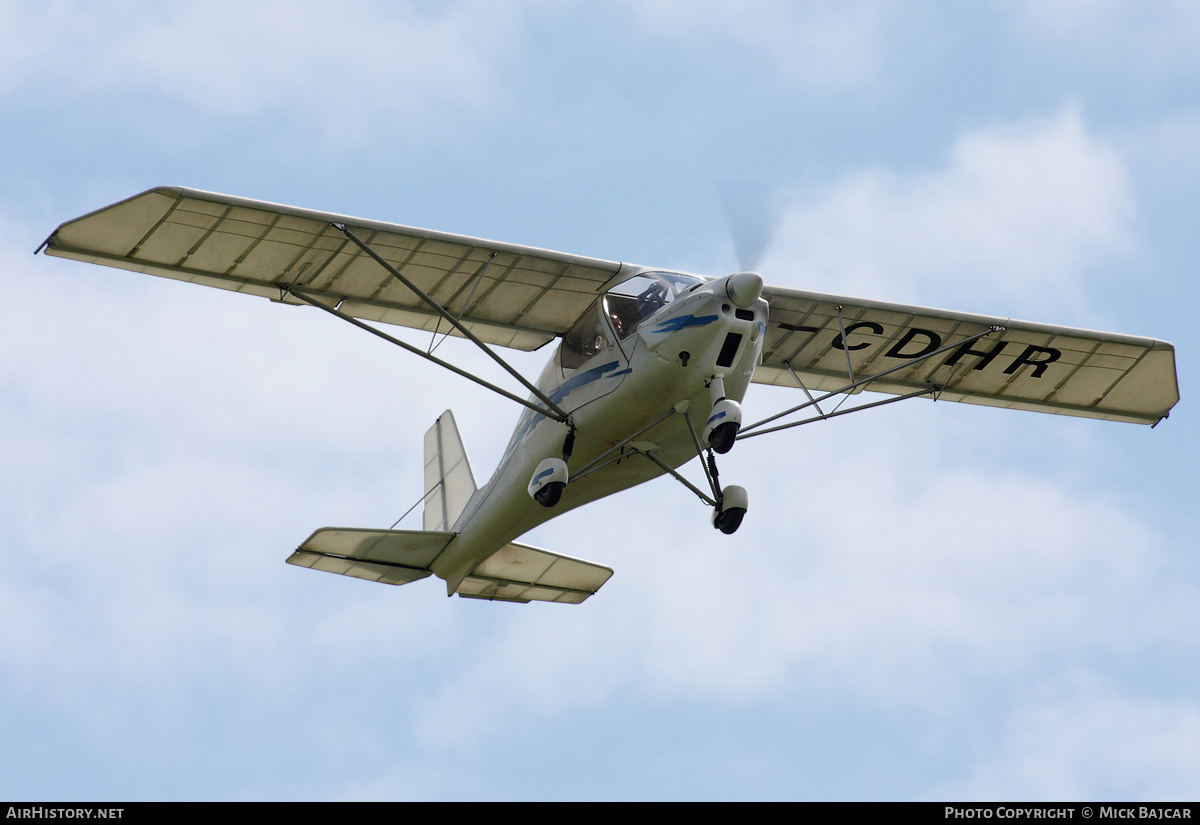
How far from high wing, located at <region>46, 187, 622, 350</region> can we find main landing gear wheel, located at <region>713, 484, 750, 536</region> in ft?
10.2

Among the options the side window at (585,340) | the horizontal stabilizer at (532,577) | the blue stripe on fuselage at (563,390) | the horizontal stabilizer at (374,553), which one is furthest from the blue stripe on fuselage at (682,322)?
the horizontal stabilizer at (532,577)

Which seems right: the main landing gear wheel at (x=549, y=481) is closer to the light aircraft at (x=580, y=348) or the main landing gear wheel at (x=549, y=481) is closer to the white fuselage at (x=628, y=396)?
the light aircraft at (x=580, y=348)

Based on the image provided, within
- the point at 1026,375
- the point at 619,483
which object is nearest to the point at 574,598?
the point at 619,483

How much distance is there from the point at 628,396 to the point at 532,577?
5045 mm

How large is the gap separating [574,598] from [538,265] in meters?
5.38

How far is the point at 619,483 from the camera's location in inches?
687

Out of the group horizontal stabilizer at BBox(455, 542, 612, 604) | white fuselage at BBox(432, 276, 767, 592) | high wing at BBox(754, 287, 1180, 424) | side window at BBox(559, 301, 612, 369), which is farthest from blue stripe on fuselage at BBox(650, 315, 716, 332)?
horizontal stabilizer at BBox(455, 542, 612, 604)

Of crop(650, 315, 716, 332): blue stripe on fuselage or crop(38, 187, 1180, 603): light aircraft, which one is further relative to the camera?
crop(38, 187, 1180, 603): light aircraft

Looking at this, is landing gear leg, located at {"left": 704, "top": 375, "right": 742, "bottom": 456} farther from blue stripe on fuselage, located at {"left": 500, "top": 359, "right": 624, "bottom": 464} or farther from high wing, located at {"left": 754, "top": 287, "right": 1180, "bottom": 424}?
high wing, located at {"left": 754, "top": 287, "right": 1180, "bottom": 424}

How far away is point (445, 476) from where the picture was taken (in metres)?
22.7

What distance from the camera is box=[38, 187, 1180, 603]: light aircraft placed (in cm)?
1581

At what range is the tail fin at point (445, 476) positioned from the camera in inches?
875

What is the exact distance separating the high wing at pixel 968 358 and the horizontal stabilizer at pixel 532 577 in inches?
143
